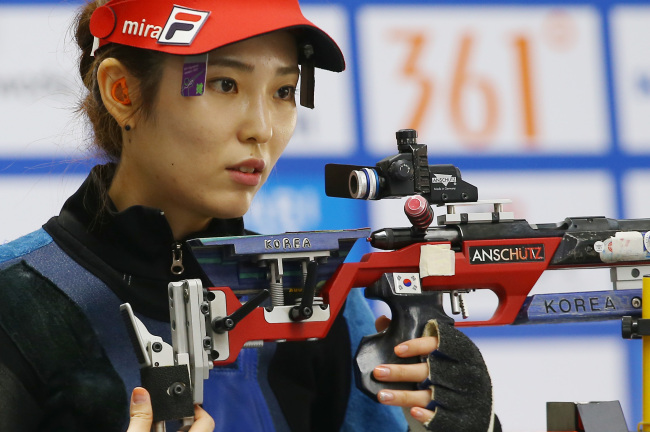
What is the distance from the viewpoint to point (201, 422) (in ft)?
3.08

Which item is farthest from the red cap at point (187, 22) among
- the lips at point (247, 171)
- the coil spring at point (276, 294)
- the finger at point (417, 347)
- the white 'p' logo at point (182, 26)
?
the finger at point (417, 347)

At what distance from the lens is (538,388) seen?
1.64 m

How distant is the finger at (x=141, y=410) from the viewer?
35.2 inches

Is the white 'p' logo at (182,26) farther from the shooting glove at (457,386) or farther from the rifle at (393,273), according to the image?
the shooting glove at (457,386)

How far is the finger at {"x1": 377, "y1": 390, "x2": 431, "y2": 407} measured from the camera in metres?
1.02

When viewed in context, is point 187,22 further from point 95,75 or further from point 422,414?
point 422,414

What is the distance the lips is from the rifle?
8cm

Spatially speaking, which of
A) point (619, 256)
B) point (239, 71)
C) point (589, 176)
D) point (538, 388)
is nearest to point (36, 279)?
point (239, 71)

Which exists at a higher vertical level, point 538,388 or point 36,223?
point 36,223

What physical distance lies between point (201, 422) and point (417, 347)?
0.82ft

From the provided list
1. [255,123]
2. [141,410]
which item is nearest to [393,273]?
[255,123]

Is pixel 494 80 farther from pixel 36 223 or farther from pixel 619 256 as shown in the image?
pixel 36 223

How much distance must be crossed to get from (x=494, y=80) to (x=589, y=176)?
25 centimetres

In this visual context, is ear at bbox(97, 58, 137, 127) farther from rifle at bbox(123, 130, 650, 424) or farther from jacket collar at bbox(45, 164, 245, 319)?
rifle at bbox(123, 130, 650, 424)
